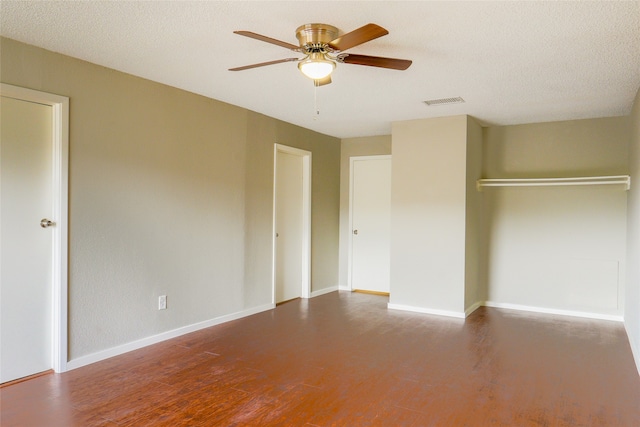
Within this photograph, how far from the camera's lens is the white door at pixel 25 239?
292 centimetres

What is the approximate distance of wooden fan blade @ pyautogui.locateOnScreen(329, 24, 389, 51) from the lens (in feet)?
7.13

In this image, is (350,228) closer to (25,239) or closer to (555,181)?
(555,181)

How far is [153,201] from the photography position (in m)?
3.85

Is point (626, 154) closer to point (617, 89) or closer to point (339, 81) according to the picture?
point (617, 89)

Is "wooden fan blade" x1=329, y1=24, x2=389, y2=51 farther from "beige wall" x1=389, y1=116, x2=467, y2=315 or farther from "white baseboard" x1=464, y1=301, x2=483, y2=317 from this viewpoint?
"white baseboard" x1=464, y1=301, x2=483, y2=317

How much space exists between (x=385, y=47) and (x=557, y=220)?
3673mm

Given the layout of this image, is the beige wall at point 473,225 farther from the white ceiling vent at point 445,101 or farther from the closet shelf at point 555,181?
the white ceiling vent at point 445,101

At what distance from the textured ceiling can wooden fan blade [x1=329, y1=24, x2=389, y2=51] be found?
0.58 feet

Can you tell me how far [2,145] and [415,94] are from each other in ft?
11.3

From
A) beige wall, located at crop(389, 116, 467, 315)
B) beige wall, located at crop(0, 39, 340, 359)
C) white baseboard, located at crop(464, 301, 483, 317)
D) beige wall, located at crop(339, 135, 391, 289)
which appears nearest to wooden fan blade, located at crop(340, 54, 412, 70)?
beige wall, located at crop(0, 39, 340, 359)

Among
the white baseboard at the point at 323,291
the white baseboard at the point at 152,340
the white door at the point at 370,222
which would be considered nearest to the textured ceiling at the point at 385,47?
the white door at the point at 370,222

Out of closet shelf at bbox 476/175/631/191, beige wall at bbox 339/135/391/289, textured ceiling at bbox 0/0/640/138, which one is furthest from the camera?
beige wall at bbox 339/135/391/289

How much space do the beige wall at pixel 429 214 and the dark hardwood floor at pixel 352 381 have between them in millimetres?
635

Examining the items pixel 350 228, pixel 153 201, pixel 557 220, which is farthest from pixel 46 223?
pixel 557 220
